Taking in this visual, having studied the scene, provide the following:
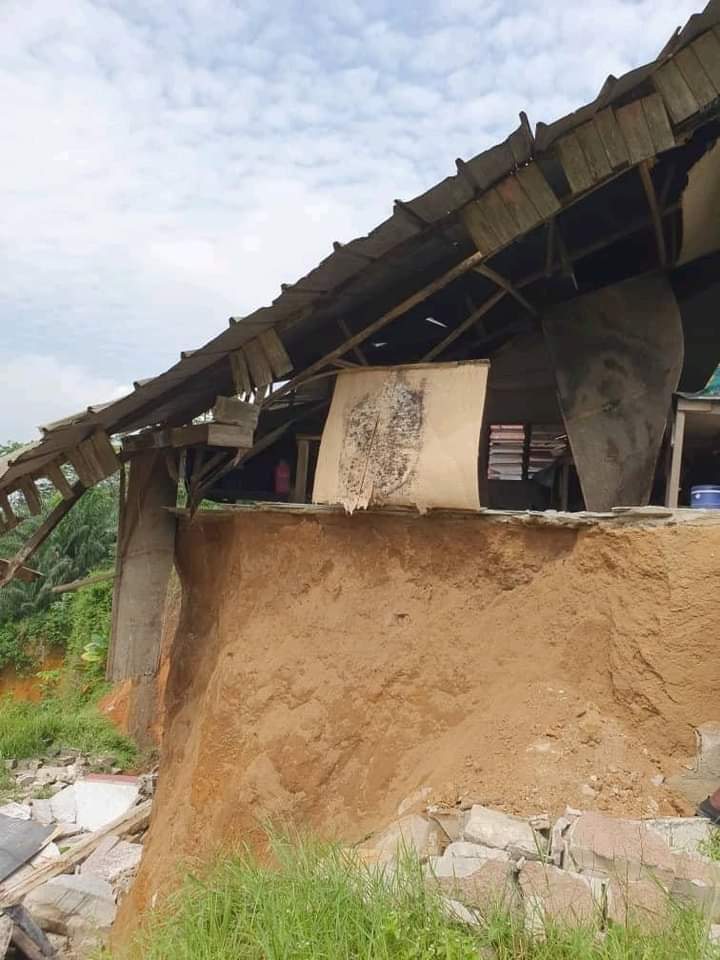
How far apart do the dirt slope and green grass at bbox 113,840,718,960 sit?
3.64 ft

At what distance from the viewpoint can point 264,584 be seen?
6.16m

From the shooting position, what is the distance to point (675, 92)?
4441 mm

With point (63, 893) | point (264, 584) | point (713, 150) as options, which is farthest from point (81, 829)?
point (713, 150)

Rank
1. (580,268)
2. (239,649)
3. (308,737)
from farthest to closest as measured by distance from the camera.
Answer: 1. (580,268)
2. (239,649)
3. (308,737)

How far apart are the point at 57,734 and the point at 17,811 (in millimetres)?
3262

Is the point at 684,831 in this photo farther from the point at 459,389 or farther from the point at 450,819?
the point at 459,389

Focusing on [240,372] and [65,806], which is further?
[65,806]

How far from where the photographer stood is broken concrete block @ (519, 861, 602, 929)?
314 centimetres

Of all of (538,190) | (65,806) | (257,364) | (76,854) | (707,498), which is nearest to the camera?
(538,190)

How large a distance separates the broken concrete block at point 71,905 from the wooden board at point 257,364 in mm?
5455

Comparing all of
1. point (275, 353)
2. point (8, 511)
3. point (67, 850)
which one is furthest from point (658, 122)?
point (67, 850)

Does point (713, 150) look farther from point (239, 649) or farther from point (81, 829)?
point (81, 829)

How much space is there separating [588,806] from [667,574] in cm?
144

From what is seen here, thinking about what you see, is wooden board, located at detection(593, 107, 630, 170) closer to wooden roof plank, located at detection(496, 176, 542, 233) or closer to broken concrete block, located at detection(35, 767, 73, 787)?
wooden roof plank, located at detection(496, 176, 542, 233)
